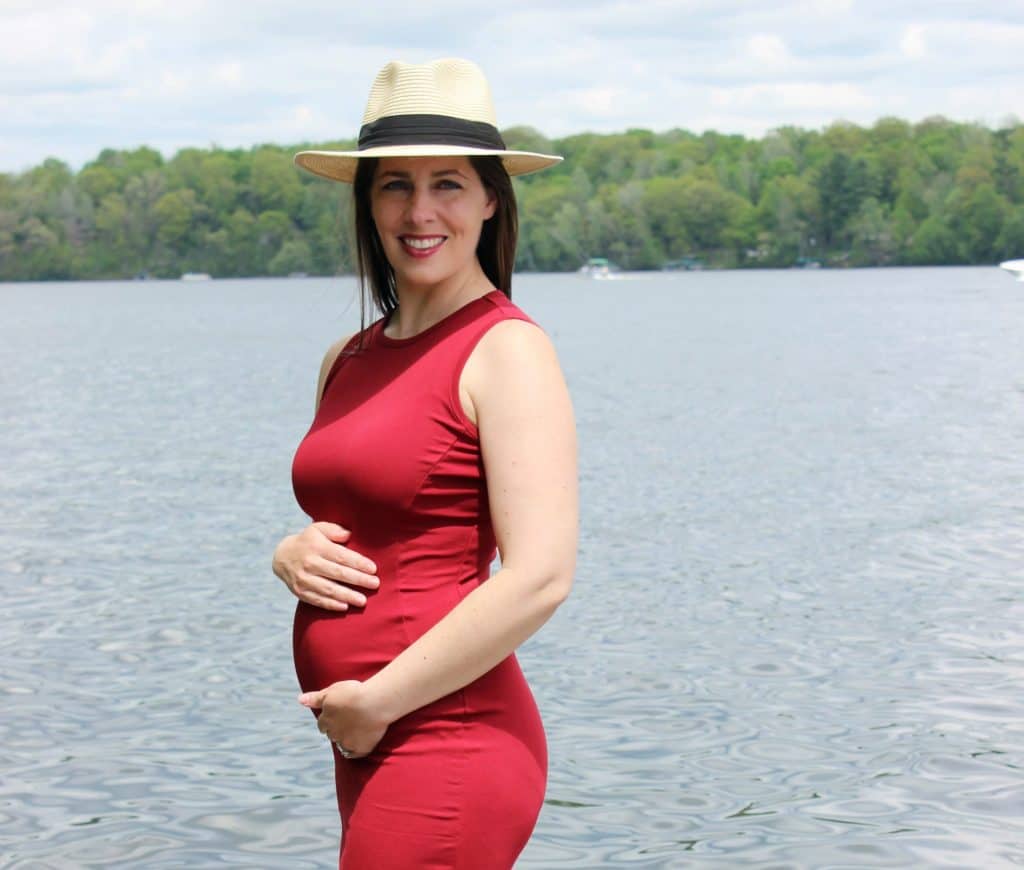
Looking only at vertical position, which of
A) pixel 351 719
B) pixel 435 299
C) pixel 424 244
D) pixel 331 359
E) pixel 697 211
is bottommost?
pixel 351 719

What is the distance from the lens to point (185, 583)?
1527 centimetres

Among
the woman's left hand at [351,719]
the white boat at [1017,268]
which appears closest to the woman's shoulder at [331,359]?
the woman's left hand at [351,719]

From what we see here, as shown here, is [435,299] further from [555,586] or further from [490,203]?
[555,586]

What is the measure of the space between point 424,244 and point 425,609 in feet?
2.26

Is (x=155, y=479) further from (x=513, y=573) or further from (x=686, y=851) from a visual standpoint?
(x=513, y=573)

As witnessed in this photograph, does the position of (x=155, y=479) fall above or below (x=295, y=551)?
below

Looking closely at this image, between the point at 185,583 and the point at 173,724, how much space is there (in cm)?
510

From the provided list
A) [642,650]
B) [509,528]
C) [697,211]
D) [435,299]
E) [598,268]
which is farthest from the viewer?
[697,211]

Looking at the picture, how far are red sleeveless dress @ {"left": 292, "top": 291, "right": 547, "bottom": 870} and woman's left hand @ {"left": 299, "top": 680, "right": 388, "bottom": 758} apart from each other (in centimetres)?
4

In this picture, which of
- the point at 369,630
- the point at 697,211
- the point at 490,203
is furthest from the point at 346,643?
the point at 697,211

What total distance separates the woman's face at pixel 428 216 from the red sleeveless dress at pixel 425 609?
120 millimetres

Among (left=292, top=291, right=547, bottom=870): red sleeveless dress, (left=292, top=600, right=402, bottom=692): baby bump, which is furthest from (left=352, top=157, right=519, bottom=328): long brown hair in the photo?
(left=292, top=600, right=402, bottom=692): baby bump

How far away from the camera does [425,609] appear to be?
2971 mm

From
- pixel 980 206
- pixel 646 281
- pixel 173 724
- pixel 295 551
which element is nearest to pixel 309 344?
pixel 173 724
